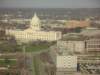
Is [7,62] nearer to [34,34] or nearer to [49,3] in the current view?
[34,34]

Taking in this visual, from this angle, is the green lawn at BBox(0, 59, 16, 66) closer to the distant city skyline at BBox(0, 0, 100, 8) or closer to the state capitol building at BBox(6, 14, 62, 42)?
the state capitol building at BBox(6, 14, 62, 42)

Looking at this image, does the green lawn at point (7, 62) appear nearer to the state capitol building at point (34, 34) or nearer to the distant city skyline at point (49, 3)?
the state capitol building at point (34, 34)

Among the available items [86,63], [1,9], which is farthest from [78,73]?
[1,9]

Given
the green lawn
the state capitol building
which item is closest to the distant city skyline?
the state capitol building

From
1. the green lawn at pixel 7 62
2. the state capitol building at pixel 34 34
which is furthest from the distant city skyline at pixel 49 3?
the green lawn at pixel 7 62

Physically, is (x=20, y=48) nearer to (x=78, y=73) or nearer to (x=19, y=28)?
(x=19, y=28)

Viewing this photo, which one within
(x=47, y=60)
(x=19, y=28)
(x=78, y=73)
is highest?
(x=19, y=28)
